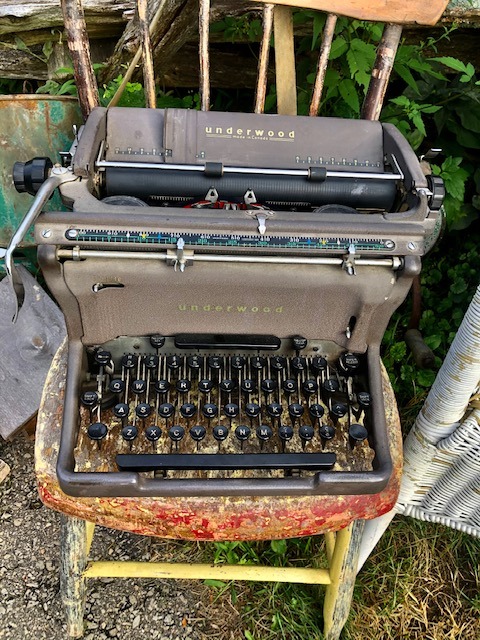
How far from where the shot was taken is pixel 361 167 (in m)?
2.04

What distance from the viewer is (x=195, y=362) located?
1.80 meters

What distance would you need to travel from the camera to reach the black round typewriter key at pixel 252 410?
5.71 feet

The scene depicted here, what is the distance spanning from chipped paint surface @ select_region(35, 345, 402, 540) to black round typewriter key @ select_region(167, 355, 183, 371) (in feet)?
1.27

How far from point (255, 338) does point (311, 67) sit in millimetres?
1809

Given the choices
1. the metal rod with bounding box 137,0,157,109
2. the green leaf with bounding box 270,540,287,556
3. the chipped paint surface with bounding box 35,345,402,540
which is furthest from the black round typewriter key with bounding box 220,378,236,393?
the metal rod with bounding box 137,0,157,109

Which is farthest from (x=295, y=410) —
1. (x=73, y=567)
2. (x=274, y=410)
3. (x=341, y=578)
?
(x=73, y=567)

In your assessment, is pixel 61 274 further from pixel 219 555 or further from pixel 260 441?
pixel 219 555

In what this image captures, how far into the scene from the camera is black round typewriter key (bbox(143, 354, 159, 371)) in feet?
5.90

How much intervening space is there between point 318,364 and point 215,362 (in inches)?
12.3

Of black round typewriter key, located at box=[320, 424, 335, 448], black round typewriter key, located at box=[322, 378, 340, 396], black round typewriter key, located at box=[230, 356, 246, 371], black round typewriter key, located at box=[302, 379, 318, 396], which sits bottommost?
black round typewriter key, located at box=[320, 424, 335, 448]

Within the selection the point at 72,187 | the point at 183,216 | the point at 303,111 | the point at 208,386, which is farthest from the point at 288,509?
the point at 303,111

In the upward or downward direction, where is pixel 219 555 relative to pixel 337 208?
downward

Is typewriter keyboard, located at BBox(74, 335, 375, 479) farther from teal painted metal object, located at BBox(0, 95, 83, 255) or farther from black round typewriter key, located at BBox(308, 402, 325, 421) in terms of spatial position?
teal painted metal object, located at BBox(0, 95, 83, 255)

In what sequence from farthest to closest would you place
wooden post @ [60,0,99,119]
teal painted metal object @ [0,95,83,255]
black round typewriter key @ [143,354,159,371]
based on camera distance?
teal painted metal object @ [0,95,83,255] < wooden post @ [60,0,99,119] < black round typewriter key @ [143,354,159,371]
